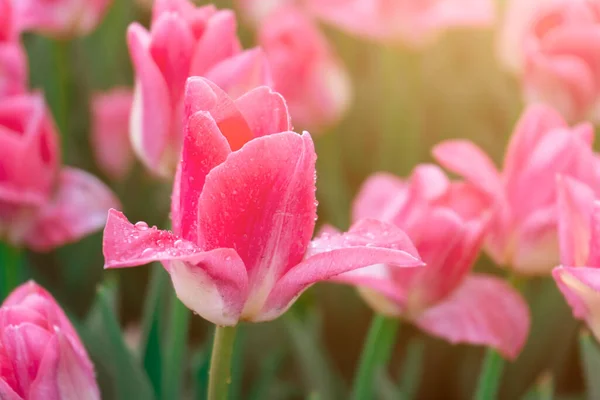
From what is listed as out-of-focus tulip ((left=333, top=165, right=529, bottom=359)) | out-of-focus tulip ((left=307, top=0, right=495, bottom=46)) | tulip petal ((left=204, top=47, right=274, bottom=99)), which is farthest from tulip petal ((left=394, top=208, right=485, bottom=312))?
out-of-focus tulip ((left=307, top=0, right=495, bottom=46))

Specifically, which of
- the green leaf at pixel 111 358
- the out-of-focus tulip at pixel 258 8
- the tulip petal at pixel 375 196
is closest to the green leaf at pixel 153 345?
the green leaf at pixel 111 358

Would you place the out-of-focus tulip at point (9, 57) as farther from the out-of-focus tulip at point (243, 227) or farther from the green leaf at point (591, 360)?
the green leaf at point (591, 360)

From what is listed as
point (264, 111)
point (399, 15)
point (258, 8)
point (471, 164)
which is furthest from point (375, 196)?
point (258, 8)

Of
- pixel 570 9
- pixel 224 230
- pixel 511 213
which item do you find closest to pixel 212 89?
pixel 224 230

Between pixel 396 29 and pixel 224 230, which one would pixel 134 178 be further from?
pixel 224 230

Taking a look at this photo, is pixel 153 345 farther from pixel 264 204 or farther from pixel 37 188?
pixel 264 204
